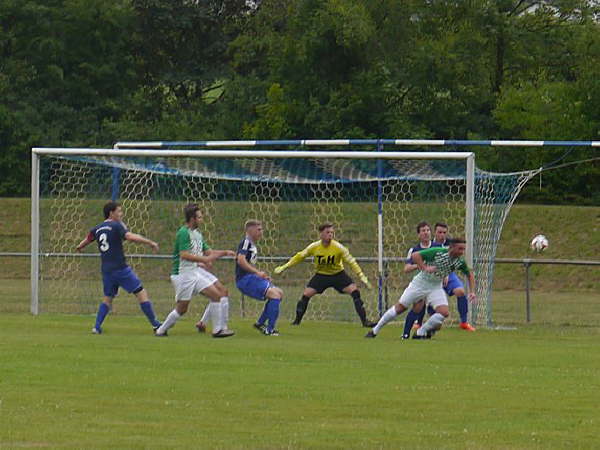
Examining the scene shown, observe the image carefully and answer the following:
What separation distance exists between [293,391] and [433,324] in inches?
234

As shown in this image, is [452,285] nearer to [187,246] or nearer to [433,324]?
[433,324]

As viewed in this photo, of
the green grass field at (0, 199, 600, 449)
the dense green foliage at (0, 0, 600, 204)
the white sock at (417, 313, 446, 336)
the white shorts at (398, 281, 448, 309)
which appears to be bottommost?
the green grass field at (0, 199, 600, 449)

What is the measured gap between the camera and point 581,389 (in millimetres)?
13031

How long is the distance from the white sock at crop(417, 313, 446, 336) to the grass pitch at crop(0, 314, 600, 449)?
0.20 meters

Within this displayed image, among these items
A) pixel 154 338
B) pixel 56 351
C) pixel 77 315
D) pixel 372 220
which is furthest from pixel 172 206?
pixel 56 351

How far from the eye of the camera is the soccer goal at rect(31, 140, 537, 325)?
22.5m

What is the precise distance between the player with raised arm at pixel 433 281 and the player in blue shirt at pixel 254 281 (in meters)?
1.42

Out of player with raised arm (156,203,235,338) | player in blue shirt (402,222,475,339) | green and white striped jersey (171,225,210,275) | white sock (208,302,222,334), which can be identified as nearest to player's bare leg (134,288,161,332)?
player with raised arm (156,203,235,338)

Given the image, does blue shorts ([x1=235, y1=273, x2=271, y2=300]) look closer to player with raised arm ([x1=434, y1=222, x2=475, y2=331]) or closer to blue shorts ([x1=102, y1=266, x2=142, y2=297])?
blue shorts ([x1=102, y1=266, x2=142, y2=297])

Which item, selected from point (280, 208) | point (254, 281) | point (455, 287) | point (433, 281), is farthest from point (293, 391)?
point (280, 208)

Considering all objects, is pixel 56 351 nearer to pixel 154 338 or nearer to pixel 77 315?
pixel 154 338

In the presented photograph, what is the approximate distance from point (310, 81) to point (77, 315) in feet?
77.8

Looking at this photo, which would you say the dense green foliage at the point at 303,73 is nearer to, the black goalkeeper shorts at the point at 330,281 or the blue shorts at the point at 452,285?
the black goalkeeper shorts at the point at 330,281

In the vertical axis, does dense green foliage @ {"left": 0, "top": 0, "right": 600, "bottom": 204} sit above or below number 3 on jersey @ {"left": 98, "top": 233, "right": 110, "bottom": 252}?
above
